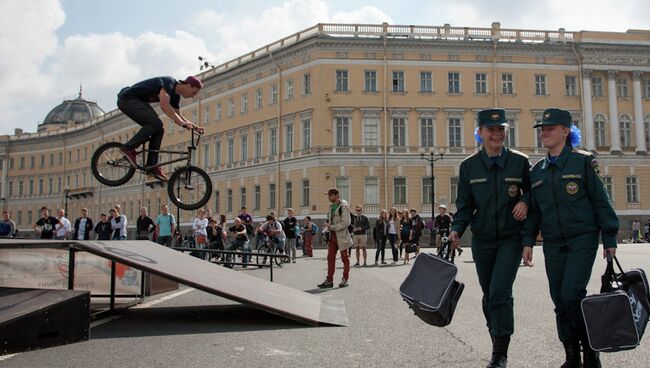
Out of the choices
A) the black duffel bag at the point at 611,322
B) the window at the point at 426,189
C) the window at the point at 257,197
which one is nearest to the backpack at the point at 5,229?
the black duffel bag at the point at 611,322

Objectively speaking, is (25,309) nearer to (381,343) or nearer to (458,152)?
(381,343)

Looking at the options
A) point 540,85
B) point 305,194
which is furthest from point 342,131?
point 540,85

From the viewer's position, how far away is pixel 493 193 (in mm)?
4906

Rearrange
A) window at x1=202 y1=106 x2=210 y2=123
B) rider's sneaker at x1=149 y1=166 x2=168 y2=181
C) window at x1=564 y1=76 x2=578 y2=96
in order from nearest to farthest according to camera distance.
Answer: rider's sneaker at x1=149 y1=166 x2=168 y2=181 → window at x1=564 y1=76 x2=578 y2=96 → window at x1=202 y1=106 x2=210 y2=123

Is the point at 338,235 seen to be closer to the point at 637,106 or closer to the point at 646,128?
the point at 637,106

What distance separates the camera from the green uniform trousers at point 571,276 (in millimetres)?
4484

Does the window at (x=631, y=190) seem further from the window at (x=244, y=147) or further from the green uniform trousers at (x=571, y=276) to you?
the green uniform trousers at (x=571, y=276)

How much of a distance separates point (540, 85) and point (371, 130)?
1379 cm

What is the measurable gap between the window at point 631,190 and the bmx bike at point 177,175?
44.1 meters

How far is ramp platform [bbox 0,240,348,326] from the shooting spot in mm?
6746

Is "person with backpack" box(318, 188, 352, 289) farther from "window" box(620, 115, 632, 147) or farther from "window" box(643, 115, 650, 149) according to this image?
"window" box(643, 115, 650, 149)

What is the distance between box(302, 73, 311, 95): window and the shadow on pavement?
37286 millimetres

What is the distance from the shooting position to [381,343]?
6098 mm

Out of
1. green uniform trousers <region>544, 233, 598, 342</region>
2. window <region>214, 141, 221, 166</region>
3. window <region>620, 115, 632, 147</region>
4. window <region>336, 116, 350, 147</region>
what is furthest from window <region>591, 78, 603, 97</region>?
green uniform trousers <region>544, 233, 598, 342</region>
